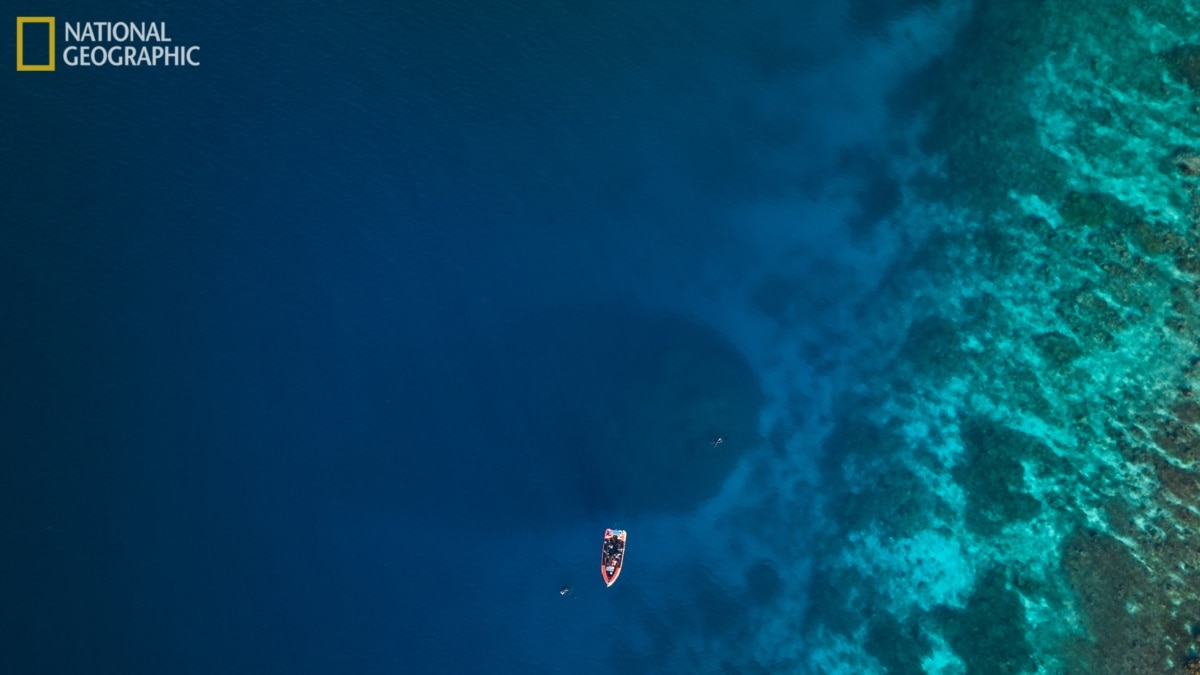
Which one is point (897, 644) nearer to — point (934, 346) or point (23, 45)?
point (934, 346)

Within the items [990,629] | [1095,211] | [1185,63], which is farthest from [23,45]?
[1185,63]

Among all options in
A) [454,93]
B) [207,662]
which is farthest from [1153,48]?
[207,662]

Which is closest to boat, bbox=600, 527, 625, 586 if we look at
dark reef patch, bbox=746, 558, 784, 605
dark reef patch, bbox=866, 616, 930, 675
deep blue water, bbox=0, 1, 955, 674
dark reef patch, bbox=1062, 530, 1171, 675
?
deep blue water, bbox=0, 1, 955, 674

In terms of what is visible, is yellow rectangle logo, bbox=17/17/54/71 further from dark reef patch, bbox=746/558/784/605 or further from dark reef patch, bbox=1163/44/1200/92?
dark reef patch, bbox=1163/44/1200/92

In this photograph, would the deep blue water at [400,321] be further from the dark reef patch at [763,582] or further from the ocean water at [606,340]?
the dark reef patch at [763,582]

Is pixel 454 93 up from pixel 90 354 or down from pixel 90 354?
up

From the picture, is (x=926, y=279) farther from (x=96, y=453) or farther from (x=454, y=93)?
(x=96, y=453)

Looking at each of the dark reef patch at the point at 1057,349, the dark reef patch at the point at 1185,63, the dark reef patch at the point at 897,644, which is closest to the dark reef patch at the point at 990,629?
the dark reef patch at the point at 897,644
